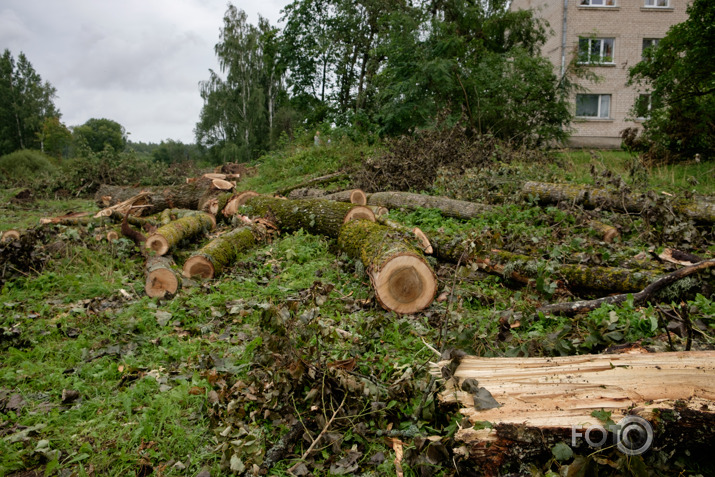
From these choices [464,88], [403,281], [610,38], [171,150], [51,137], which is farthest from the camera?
[171,150]

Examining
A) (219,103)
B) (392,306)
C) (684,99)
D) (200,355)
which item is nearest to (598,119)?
(684,99)

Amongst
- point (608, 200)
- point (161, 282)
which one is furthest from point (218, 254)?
point (608, 200)

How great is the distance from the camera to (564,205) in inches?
240

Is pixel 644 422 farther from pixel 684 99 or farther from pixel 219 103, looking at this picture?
pixel 219 103

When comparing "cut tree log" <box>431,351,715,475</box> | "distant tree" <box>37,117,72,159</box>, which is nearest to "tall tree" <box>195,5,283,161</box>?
"distant tree" <box>37,117,72,159</box>

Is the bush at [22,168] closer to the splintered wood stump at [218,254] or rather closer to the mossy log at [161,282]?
the splintered wood stump at [218,254]

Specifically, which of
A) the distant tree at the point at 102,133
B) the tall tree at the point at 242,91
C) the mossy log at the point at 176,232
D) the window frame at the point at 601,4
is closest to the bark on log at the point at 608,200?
the mossy log at the point at 176,232

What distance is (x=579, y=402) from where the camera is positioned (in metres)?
1.83

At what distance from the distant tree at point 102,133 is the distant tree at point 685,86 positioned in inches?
2666

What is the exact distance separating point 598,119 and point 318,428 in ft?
75.4

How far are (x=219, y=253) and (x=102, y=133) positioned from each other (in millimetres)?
76174

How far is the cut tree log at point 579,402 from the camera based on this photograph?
66.5 inches

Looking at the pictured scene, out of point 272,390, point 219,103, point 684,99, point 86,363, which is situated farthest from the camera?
point 219,103

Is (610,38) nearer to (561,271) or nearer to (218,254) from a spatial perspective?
(561,271)
